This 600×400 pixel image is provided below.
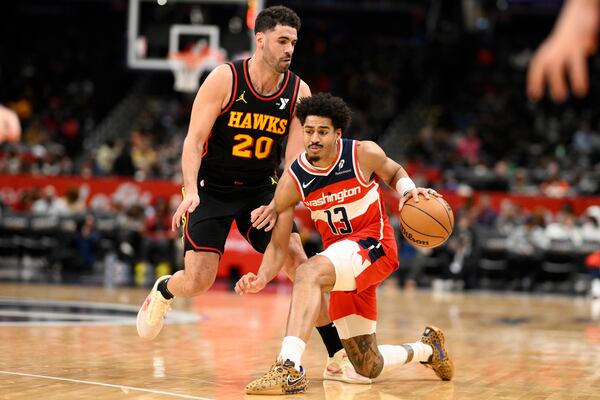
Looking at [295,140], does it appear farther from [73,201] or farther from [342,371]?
[73,201]

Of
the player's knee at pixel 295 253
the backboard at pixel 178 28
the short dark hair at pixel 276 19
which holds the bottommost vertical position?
the player's knee at pixel 295 253

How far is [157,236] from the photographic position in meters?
15.6

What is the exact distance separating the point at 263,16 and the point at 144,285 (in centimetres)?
891

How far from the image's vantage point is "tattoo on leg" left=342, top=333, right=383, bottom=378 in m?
5.39

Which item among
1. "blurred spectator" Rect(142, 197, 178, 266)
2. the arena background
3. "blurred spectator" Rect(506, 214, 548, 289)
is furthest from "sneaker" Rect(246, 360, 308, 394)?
"blurred spectator" Rect(506, 214, 548, 289)

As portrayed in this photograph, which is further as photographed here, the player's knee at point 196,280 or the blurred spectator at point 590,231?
the blurred spectator at point 590,231

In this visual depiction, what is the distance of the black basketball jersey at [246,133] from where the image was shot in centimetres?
577

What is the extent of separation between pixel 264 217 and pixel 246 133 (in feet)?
2.17

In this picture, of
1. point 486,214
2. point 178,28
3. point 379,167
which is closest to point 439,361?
point 379,167

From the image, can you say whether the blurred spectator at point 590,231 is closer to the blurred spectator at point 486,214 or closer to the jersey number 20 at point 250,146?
the blurred spectator at point 486,214

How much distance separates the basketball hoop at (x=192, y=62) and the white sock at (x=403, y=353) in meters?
11.4

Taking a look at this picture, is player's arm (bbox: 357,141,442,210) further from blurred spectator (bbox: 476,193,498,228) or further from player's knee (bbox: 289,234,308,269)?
blurred spectator (bbox: 476,193,498,228)

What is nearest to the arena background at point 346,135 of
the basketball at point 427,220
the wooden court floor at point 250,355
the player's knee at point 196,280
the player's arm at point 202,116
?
the wooden court floor at point 250,355

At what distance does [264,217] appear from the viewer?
17.8 feet
